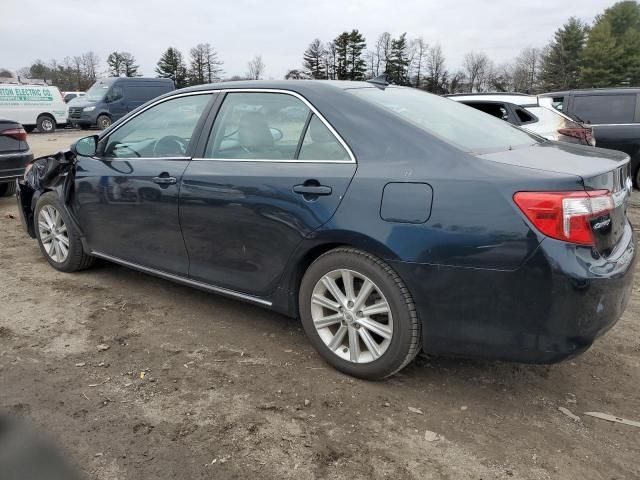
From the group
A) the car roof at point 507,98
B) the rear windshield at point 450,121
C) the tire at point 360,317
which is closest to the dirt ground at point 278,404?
the tire at point 360,317

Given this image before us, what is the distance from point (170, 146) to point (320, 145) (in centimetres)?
128

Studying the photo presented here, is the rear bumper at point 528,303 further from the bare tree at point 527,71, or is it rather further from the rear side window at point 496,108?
the bare tree at point 527,71

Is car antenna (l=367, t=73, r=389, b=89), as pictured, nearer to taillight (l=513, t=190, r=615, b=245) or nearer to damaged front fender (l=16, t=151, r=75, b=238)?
taillight (l=513, t=190, r=615, b=245)

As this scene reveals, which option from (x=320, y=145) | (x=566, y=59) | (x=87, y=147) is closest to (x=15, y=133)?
(x=87, y=147)

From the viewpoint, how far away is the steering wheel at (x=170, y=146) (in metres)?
3.71

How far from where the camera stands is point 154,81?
22.6 meters

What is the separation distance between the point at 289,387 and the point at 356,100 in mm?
1609

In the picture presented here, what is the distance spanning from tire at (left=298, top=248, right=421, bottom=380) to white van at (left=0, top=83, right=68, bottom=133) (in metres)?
22.3

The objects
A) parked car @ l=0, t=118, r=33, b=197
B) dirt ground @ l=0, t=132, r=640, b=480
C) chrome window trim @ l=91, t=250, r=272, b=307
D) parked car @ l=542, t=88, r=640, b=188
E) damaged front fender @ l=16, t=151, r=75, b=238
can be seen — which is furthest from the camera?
parked car @ l=542, t=88, r=640, b=188

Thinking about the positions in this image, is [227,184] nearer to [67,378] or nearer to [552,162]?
[67,378]

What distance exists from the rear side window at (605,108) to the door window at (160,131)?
25.7 feet

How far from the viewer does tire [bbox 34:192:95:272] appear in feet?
15.0

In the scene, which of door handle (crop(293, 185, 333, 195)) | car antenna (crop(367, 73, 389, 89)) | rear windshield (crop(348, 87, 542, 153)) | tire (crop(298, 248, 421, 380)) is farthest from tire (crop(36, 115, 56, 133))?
tire (crop(298, 248, 421, 380))

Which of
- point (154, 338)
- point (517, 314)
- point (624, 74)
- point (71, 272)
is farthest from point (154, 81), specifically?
point (624, 74)
